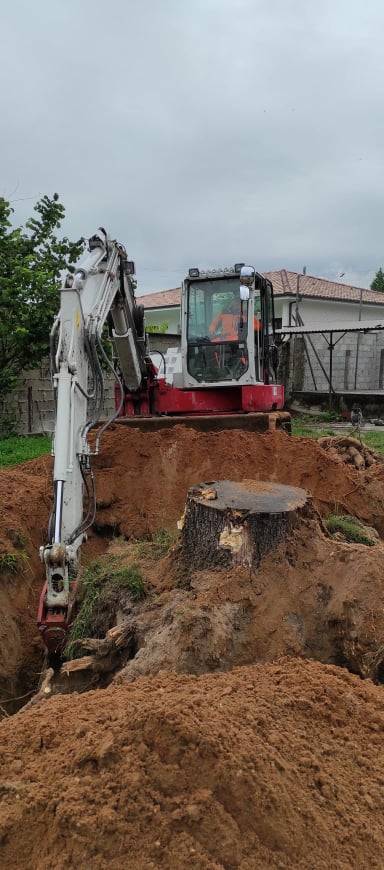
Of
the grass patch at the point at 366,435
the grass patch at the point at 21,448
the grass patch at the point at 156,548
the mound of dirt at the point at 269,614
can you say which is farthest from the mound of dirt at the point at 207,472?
the grass patch at the point at 366,435

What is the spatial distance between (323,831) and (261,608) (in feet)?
5.04

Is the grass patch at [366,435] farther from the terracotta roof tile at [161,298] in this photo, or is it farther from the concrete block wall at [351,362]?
the terracotta roof tile at [161,298]

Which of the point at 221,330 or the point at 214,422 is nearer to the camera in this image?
the point at 214,422

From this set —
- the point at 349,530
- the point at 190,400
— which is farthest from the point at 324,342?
the point at 349,530

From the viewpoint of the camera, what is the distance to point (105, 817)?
5.92 feet

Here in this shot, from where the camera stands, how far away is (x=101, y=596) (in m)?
3.93

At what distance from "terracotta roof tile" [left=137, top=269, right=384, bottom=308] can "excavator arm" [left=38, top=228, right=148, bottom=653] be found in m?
23.6

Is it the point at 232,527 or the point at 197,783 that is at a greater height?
the point at 232,527

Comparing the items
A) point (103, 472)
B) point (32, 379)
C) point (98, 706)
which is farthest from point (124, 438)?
point (32, 379)

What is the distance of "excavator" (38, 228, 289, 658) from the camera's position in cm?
392

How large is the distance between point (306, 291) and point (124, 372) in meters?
25.0

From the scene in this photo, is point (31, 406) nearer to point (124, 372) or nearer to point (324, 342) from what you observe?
point (124, 372)

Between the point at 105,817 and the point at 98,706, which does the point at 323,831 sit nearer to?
the point at 105,817

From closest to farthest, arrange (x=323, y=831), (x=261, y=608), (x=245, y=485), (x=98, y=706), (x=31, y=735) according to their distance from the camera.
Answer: (x=323, y=831), (x=31, y=735), (x=98, y=706), (x=261, y=608), (x=245, y=485)
